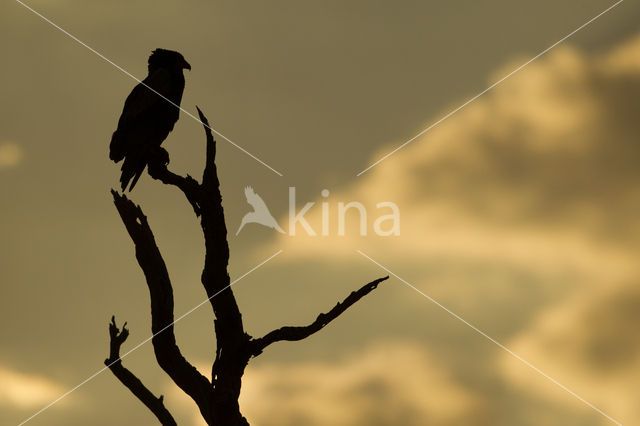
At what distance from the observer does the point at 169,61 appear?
38.3ft

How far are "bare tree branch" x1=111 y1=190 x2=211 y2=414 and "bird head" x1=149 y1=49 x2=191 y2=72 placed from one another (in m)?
4.77

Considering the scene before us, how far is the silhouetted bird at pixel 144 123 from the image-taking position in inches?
385

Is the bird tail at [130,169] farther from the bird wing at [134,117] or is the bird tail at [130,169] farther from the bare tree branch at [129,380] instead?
the bare tree branch at [129,380]

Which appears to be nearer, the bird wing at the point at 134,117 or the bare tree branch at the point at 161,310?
the bare tree branch at the point at 161,310

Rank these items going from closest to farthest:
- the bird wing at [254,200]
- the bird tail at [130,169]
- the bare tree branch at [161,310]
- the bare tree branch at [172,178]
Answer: the bare tree branch at [161,310] → the bare tree branch at [172,178] → the bird wing at [254,200] → the bird tail at [130,169]

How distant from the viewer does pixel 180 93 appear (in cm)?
1148

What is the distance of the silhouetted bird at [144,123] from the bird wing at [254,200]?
174 cm

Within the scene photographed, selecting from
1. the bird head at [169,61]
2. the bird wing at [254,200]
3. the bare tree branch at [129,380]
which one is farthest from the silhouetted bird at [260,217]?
the bird head at [169,61]

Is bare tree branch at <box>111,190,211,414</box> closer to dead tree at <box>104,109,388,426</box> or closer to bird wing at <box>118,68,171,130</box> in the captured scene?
dead tree at <box>104,109,388,426</box>

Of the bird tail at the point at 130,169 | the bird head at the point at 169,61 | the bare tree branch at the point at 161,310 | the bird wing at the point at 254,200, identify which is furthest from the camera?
the bird head at the point at 169,61

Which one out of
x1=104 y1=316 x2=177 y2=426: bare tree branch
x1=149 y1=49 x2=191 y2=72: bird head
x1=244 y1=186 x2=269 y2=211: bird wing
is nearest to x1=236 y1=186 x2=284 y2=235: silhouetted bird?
x1=244 y1=186 x2=269 y2=211: bird wing

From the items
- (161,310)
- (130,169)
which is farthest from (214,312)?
(130,169)

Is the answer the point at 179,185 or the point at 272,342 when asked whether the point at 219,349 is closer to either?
the point at 272,342

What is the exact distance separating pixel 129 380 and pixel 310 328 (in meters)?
2.15
